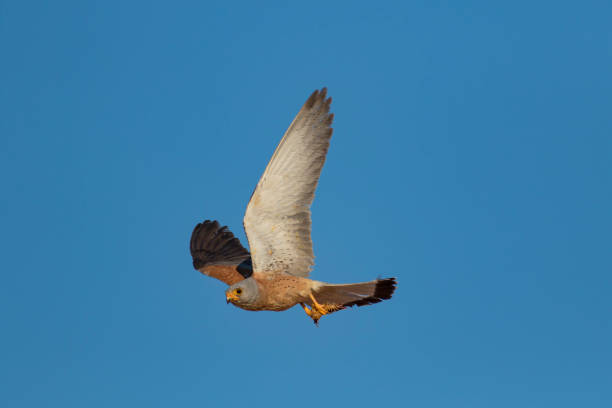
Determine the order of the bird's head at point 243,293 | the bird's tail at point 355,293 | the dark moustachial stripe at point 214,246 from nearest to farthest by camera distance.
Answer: the bird's head at point 243,293 < the bird's tail at point 355,293 < the dark moustachial stripe at point 214,246

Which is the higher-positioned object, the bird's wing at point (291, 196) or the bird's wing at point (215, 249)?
the bird's wing at point (215, 249)

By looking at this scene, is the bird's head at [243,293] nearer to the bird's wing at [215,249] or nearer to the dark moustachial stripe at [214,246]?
the bird's wing at [215,249]

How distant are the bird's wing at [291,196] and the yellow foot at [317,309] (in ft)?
1.72

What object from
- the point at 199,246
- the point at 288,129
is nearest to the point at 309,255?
the point at 288,129

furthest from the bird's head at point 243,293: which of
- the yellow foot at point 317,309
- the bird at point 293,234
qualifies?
the yellow foot at point 317,309

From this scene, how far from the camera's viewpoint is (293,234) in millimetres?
11141

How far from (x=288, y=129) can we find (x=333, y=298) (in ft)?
9.02

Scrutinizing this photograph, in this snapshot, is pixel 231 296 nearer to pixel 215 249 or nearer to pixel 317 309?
pixel 317 309

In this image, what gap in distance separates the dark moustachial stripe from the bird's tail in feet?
10.3

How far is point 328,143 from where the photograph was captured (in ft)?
34.6

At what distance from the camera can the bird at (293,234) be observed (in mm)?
10516

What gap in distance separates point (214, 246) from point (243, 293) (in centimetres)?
374

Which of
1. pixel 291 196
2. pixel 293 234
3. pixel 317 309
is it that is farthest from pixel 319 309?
pixel 291 196

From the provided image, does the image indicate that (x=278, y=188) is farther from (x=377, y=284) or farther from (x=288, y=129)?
(x=377, y=284)
